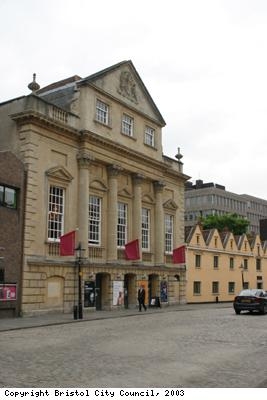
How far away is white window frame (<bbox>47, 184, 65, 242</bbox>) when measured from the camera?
30453 millimetres

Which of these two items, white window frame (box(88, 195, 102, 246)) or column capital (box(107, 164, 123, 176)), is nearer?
white window frame (box(88, 195, 102, 246))

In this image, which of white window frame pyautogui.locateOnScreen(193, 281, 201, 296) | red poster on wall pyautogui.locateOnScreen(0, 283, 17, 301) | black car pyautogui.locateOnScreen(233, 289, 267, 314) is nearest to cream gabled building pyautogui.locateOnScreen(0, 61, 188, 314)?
red poster on wall pyautogui.locateOnScreen(0, 283, 17, 301)

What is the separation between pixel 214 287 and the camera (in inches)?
2018

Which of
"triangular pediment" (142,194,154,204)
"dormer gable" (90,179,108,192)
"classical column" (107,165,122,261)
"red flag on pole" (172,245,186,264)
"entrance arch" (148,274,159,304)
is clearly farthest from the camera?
"red flag on pole" (172,245,186,264)

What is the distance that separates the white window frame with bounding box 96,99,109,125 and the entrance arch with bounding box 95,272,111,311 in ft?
34.7

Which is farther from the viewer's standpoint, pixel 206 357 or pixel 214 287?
pixel 214 287

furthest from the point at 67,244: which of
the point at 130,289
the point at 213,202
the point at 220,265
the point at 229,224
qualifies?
the point at 213,202

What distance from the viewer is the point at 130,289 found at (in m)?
37.4

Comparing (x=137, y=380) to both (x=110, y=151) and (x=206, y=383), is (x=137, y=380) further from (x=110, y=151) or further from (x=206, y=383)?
(x=110, y=151)

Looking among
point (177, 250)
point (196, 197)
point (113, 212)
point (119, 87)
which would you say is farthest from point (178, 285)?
point (196, 197)

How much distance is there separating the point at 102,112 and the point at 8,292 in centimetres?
1499

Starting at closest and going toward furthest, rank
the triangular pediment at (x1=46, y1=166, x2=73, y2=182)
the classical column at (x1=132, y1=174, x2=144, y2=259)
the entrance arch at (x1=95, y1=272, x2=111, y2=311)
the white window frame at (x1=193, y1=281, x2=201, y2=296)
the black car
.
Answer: the black car < the triangular pediment at (x1=46, y1=166, x2=73, y2=182) < the entrance arch at (x1=95, y1=272, x2=111, y2=311) < the classical column at (x1=132, y1=174, x2=144, y2=259) < the white window frame at (x1=193, y1=281, x2=201, y2=296)

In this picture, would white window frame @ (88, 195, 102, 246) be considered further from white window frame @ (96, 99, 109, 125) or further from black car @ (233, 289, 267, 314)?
black car @ (233, 289, 267, 314)

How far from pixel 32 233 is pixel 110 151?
947 cm
